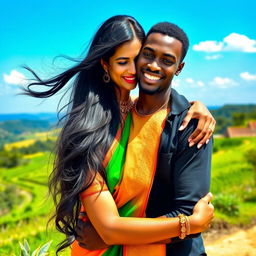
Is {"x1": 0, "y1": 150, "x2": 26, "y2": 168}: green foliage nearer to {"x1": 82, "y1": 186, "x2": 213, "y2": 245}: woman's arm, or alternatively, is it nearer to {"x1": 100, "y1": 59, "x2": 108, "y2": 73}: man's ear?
{"x1": 100, "y1": 59, "x2": 108, "y2": 73}: man's ear

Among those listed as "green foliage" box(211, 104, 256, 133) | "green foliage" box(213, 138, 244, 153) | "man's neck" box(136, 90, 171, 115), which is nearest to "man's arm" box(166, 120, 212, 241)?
"man's neck" box(136, 90, 171, 115)

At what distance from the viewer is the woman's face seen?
255 cm

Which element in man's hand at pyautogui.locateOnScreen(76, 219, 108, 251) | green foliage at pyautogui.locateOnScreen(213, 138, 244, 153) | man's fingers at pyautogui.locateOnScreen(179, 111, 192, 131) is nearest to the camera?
man's fingers at pyautogui.locateOnScreen(179, 111, 192, 131)

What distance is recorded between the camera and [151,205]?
2.53m

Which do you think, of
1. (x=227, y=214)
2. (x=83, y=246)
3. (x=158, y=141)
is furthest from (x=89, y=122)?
(x=227, y=214)

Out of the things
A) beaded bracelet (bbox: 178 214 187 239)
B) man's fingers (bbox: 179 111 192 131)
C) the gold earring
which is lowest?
beaded bracelet (bbox: 178 214 187 239)

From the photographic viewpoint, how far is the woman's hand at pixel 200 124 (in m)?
2.36

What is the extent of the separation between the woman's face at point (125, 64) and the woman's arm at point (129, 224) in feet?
2.46

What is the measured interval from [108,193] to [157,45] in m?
0.95

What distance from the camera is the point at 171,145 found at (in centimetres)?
237

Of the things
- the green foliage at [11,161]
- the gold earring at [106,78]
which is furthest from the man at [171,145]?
the green foliage at [11,161]

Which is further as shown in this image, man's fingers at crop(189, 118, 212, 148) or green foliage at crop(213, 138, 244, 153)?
green foliage at crop(213, 138, 244, 153)

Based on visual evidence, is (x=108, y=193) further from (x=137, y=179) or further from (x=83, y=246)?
(x=83, y=246)

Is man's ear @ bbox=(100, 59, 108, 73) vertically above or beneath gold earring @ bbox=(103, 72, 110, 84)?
above
